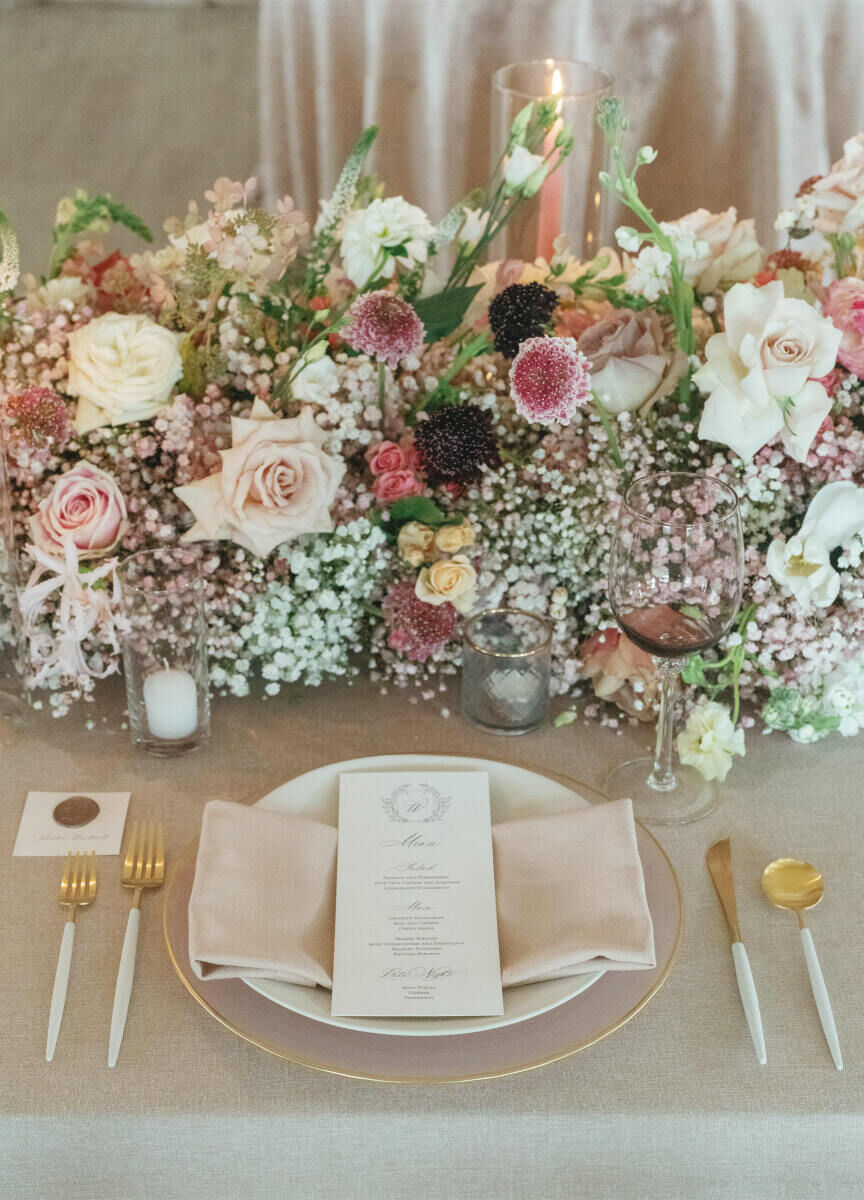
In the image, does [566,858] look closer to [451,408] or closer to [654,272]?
[451,408]

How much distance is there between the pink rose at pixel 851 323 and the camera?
1081mm

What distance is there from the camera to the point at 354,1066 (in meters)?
0.82

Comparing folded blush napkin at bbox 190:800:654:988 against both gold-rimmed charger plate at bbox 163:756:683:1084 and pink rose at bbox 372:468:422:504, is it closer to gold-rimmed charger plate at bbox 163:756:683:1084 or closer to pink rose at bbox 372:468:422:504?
gold-rimmed charger plate at bbox 163:756:683:1084

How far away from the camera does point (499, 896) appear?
0.96 metres

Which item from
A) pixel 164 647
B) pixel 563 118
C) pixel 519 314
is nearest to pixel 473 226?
pixel 519 314

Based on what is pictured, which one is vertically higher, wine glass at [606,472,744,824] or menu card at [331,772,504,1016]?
wine glass at [606,472,744,824]

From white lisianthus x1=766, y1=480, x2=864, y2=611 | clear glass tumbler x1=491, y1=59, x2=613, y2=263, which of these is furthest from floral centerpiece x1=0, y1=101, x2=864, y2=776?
clear glass tumbler x1=491, y1=59, x2=613, y2=263

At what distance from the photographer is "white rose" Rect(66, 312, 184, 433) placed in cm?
113

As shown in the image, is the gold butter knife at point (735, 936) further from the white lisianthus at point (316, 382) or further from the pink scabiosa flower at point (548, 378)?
the white lisianthus at point (316, 382)

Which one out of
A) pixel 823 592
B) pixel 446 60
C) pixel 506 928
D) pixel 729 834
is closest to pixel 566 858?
pixel 506 928

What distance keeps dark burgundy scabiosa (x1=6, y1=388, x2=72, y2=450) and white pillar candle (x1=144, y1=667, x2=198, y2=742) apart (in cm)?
25

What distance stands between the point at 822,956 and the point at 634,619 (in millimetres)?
309

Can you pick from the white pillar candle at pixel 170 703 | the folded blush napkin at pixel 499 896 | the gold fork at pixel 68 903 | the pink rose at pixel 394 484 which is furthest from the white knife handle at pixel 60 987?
the pink rose at pixel 394 484

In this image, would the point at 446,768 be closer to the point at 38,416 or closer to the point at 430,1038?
the point at 430,1038
